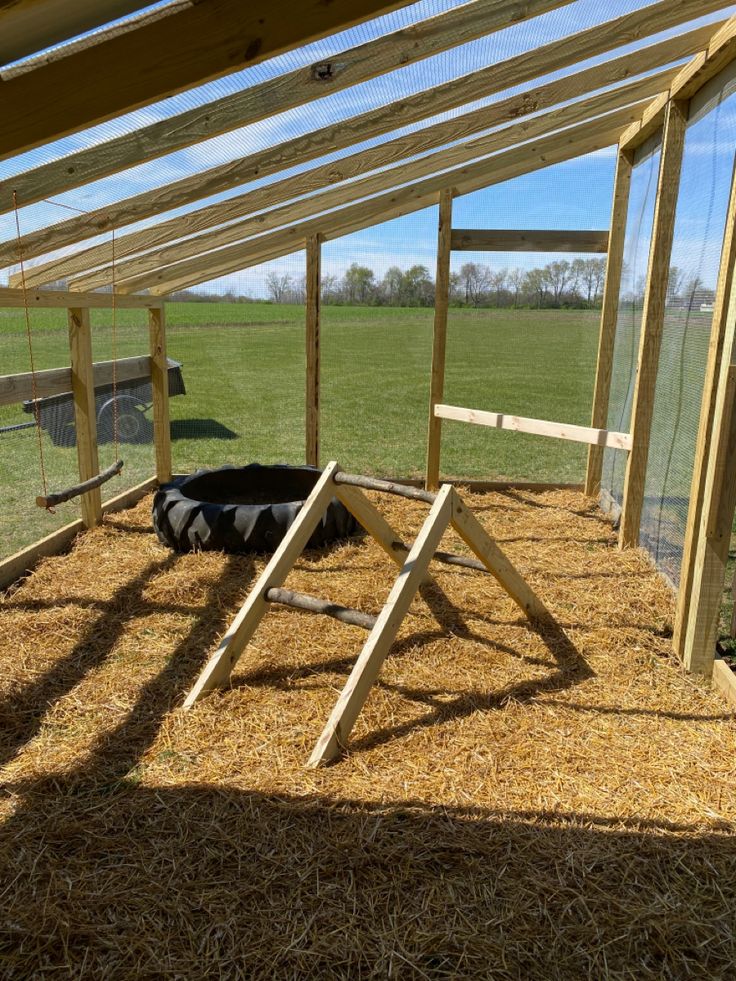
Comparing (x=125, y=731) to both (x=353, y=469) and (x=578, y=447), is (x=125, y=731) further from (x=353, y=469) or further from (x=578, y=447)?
(x=578, y=447)

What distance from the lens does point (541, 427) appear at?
5.54 meters

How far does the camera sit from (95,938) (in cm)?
193

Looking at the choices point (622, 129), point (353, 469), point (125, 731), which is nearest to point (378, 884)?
point (125, 731)

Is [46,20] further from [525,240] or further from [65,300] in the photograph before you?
[525,240]

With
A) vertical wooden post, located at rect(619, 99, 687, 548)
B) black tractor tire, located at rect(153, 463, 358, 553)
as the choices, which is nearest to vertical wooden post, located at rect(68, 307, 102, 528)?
black tractor tire, located at rect(153, 463, 358, 553)

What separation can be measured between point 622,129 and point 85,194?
4.23 metres

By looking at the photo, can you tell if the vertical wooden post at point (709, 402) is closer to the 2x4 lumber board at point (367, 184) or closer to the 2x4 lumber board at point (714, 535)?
the 2x4 lumber board at point (714, 535)

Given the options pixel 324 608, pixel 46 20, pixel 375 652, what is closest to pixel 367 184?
pixel 324 608

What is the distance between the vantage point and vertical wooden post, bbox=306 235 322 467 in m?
6.13

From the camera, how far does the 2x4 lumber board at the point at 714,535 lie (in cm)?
312

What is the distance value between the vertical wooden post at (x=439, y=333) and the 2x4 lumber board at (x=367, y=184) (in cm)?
83

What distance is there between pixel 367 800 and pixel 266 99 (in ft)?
8.24

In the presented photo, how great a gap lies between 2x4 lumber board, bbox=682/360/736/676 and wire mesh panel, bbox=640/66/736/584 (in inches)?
30.3

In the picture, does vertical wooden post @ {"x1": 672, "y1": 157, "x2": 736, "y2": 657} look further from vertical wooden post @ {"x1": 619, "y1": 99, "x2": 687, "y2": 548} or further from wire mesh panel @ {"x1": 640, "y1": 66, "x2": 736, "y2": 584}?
vertical wooden post @ {"x1": 619, "y1": 99, "x2": 687, "y2": 548}
